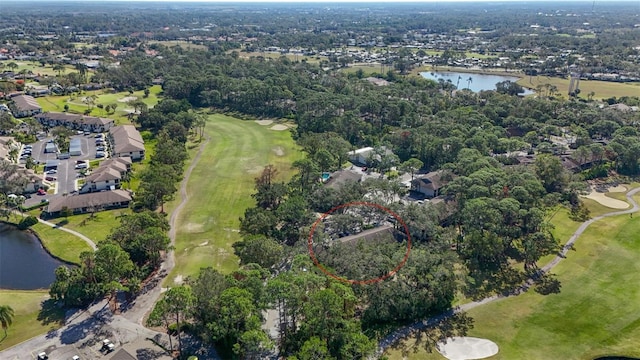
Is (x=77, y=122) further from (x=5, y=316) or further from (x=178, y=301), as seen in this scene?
(x=178, y=301)

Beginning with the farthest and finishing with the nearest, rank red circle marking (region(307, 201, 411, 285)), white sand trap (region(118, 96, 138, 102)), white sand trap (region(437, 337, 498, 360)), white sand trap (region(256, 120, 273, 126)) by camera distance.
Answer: white sand trap (region(118, 96, 138, 102)) < white sand trap (region(256, 120, 273, 126)) < red circle marking (region(307, 201, 411, 285)) < white sand trap (region(437, 337, 498, 360))

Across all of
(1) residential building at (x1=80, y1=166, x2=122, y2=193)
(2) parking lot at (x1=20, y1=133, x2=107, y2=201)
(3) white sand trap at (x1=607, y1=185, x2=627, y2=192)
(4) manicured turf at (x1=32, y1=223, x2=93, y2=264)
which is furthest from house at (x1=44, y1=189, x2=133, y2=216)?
(3) white sand trap at (x1=607, y1=185, x2=627, y2=192)

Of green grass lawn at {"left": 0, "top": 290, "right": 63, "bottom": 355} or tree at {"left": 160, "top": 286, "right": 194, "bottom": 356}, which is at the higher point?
tree at {"left": 160, "top": 286, "right": 194, "bottom": 356}

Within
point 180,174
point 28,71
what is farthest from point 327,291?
point 28,71

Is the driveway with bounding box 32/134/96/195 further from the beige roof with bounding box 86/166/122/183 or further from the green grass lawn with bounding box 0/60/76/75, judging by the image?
the green grass lawn with bounding box 0/60/76/75

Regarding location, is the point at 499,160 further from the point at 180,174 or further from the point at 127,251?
the point at 127,251

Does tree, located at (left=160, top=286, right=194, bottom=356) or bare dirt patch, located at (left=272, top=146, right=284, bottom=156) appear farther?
bare dirt patch, located at (left=272, top=146, right=284, bottom=156)

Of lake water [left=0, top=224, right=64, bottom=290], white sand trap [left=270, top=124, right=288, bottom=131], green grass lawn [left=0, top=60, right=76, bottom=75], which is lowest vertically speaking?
lake water [left=0, top=224, right=64, bottom=290]
